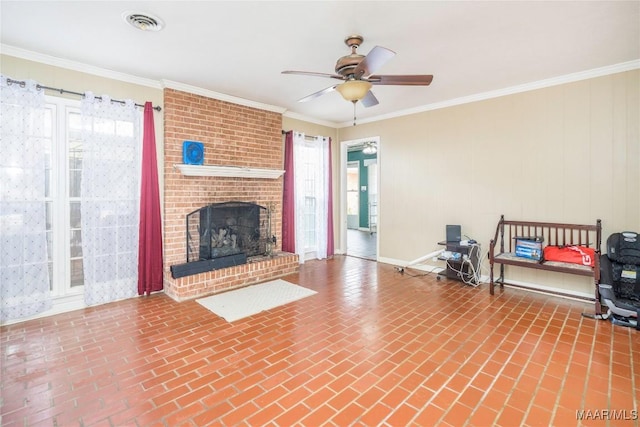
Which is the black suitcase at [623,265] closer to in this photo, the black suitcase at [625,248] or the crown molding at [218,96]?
the black suitcase at [625,248]

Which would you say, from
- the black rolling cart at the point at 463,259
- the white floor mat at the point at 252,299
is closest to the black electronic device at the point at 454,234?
the black rolling cart at the point at 463,259

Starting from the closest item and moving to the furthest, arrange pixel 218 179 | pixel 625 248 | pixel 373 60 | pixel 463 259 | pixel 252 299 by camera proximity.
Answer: pixel 373 60 → pixel 625 248 → pixel 252 299 → pixel 463 259 → pixel 218 179

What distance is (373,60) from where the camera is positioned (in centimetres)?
227

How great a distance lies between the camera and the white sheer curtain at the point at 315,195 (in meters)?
6.03

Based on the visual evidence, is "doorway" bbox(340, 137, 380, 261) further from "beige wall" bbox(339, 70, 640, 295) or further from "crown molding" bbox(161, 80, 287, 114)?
"crown molding" bbox(161, 80, 287, 114)

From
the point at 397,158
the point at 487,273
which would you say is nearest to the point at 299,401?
the point at 487,273

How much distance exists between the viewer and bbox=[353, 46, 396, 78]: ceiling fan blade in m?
2.14

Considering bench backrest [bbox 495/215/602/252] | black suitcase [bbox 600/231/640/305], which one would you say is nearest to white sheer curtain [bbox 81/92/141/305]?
bench backrest [bbox 495/215/602/252]

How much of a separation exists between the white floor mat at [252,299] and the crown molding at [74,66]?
290cm

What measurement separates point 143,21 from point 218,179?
7.61 ft

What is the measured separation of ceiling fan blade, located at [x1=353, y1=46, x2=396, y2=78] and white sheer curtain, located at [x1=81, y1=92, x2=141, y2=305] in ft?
9.90

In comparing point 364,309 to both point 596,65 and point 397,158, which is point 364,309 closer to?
point 397,158

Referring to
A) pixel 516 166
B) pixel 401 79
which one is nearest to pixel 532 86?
pixel 516 166

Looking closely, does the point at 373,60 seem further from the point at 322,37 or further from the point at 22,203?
the point at 22,203
